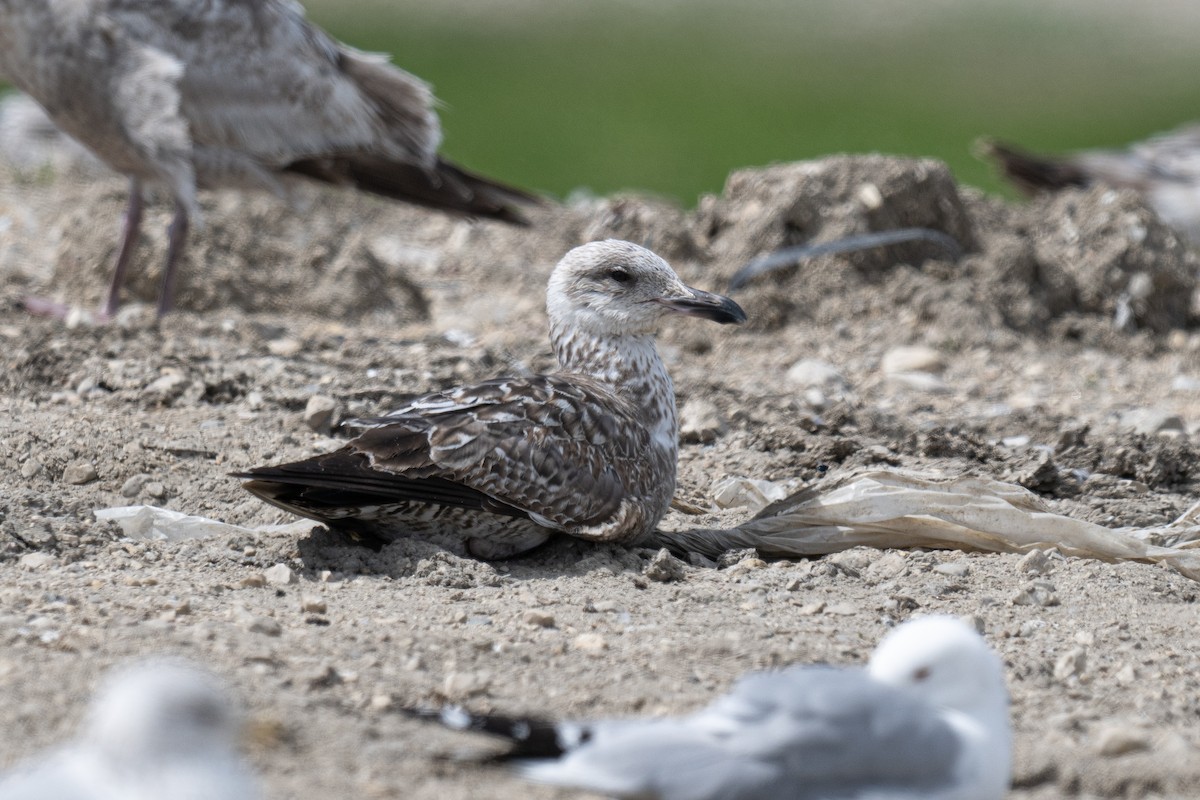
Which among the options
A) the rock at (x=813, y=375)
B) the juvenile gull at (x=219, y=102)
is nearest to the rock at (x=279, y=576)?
the rock at (x=813, y=375)

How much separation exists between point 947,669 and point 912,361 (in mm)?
4186

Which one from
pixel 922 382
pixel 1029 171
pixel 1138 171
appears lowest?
pixel 922 382

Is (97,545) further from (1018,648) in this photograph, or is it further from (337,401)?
(1018,648)

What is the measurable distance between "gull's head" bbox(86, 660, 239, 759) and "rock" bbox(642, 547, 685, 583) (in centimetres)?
200

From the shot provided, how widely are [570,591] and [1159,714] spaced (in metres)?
1.44

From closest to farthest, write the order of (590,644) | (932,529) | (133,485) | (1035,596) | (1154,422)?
(590,644)
(1035,596)
(932,529)
(133,485)
(1154,422)

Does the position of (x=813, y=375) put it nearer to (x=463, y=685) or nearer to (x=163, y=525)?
(x=163, y=525)

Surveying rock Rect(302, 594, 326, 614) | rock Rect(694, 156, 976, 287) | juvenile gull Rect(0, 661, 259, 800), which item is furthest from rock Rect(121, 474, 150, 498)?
rock Rect(694, 156, 976, 287)

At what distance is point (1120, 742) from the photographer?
3039mm

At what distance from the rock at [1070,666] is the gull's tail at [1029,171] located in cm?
→ 765

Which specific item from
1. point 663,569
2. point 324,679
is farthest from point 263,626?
point 663,569

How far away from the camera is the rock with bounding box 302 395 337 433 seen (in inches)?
207

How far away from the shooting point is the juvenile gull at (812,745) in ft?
8.46

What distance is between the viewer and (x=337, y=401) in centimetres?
536
